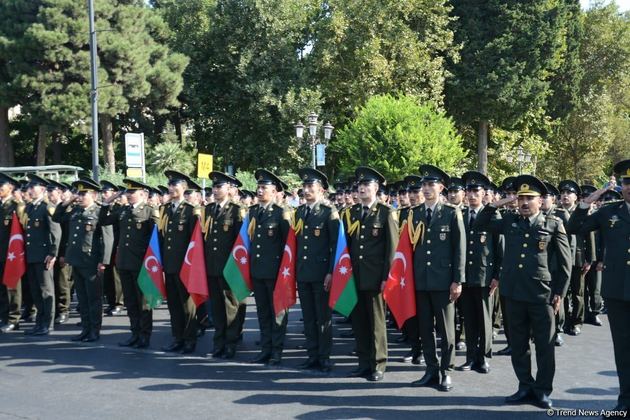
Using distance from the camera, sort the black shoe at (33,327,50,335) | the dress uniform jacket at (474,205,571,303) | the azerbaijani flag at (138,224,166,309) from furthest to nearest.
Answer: the black shoe at (33,327,50,335)
the azerbaijani flag at (138,224,166,309)
the dress uniform jacket at (474,205,571,303)

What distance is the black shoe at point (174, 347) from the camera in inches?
331

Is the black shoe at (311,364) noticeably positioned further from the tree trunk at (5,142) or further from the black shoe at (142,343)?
the tree trunk at (5,142)

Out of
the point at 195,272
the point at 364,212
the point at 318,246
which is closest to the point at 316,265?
the point at 318,246

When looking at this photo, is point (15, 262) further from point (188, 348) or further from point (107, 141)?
point (107, 141)

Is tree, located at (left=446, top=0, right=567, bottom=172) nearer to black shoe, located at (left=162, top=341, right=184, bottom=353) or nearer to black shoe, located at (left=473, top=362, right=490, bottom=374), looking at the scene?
black shoe, located at (left=162, top=341, right=184, bottom=353)

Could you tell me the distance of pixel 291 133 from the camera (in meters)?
34.4

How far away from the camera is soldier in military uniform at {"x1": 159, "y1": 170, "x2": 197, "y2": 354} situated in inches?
332

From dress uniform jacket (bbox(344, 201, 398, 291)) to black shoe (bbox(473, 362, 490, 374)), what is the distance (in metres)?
1.52

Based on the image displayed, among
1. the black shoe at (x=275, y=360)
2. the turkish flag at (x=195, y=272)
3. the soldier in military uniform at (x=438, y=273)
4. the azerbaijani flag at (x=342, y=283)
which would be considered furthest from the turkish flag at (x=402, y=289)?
the turkish flag at (x=195, y=272)

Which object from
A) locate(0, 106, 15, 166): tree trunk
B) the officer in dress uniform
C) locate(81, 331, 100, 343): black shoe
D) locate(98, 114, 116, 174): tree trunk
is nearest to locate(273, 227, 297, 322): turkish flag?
the officer in dress uniform

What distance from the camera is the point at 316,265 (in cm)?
745

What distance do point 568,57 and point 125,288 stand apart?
40.0 meters

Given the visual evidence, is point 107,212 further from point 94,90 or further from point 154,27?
point 154,27

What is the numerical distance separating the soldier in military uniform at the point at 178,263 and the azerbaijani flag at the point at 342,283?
2194mm
